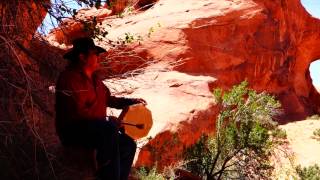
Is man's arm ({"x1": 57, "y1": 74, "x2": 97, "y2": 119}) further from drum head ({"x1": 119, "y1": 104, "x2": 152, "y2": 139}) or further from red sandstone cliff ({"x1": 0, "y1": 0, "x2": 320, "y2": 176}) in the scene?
drum head ({"x1": 119, "y1": 104, "x2": 152, "y2": 139})

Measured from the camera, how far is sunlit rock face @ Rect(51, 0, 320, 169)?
12.0 metres

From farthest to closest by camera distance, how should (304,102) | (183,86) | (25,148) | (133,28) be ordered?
(304,102) → (133,28) → (183,86) → (25,148)

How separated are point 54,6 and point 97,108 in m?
0.99

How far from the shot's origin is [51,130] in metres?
5.54

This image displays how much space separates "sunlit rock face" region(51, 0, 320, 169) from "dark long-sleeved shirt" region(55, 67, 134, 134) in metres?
5.68

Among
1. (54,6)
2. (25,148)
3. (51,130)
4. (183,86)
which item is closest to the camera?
(25,148)

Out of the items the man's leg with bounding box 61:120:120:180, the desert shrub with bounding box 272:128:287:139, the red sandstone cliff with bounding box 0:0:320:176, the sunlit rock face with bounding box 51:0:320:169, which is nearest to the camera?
the man's leg with bounding box 61:120:120:180

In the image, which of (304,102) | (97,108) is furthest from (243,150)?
(304,102)

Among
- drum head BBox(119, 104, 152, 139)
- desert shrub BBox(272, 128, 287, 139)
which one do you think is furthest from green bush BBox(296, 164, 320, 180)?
drum head BBox(119, 104, 152, 139)

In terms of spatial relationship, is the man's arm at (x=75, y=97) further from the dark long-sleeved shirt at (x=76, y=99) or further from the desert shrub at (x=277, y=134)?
the desert shrub at (x=277, y=134)

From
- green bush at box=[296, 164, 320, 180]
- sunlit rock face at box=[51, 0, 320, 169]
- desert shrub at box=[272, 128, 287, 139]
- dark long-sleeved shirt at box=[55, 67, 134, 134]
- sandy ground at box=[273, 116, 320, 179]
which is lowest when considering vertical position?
sandy ground at box=[273, 116, 320, 179]

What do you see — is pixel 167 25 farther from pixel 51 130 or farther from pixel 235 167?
pixel 51 130

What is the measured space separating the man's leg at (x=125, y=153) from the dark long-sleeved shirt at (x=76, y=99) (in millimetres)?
250

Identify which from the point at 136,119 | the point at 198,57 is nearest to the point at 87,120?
the point at 136,119
